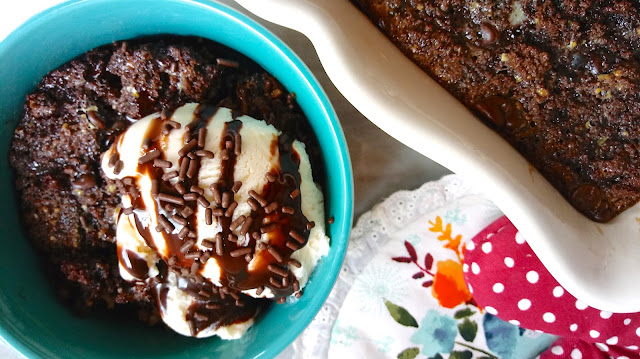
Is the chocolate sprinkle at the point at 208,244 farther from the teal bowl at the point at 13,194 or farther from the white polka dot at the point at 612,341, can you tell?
the white polka dot at the point at 612,341

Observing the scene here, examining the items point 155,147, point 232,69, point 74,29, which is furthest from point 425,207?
point 74,29

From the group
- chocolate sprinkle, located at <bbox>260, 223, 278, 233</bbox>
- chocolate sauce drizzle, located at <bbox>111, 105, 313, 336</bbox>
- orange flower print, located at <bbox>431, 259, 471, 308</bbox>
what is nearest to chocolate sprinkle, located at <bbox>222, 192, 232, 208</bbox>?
chocolate sauce drizzle, located at <bbox>111, 105, 313, 336</bbox>

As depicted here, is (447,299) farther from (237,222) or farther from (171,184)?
(171,184)

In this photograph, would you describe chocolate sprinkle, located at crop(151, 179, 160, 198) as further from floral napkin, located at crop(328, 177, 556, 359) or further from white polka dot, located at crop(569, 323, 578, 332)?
white polka dot, located at crop(569, 323, 578, 332)

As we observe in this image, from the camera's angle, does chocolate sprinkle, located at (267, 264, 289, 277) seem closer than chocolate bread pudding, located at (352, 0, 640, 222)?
No

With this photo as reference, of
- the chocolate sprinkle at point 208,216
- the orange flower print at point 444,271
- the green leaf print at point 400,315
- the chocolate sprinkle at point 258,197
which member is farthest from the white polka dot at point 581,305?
the chocolate sprinkle at point 208,216

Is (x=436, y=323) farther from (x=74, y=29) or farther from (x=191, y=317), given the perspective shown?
(x=74, y=29)
